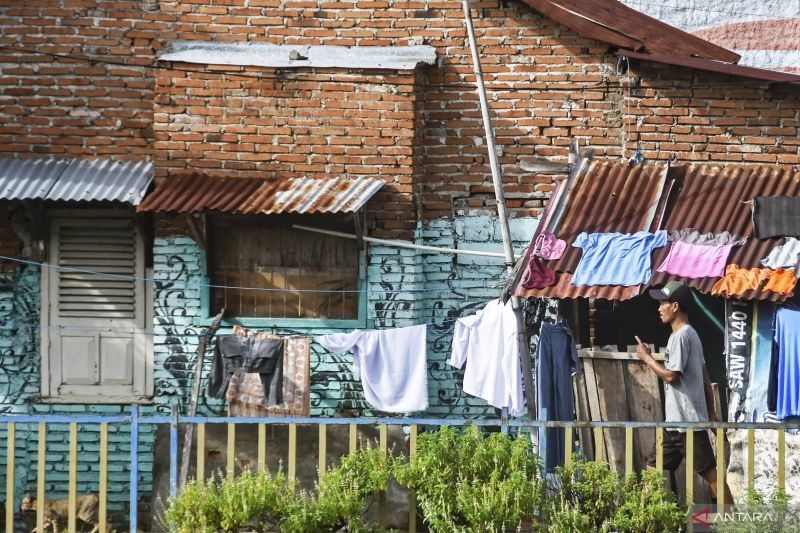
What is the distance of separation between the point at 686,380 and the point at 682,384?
1.8 inches

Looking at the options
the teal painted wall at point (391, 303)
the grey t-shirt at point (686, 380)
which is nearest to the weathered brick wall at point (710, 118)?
the teal painted wall at point (391, 303)

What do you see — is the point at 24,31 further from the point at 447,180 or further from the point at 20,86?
the point at 447,180

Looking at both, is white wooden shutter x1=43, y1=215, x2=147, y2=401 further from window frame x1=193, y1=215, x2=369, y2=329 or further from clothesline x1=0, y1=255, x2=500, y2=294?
window frame x1=193, y1=215, x2=369, y2=329

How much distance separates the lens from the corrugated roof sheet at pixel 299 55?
→ 1091 centimetres

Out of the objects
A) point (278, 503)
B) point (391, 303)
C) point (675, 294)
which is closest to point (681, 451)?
point (675, 294)

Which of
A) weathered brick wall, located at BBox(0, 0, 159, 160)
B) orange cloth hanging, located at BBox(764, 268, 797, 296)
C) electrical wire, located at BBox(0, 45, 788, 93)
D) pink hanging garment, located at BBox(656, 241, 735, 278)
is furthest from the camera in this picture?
weathered brick wall, located at BBox(0, 0, 159, 160)

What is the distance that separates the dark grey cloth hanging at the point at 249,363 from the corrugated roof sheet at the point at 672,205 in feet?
7.37

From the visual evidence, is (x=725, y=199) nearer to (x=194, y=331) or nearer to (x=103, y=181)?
(x=194, y=331)

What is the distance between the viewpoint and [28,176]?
1084cm

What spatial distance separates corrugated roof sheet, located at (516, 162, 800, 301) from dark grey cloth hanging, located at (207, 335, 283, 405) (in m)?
2.25

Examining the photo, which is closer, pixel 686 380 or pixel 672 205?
pixel 686 380

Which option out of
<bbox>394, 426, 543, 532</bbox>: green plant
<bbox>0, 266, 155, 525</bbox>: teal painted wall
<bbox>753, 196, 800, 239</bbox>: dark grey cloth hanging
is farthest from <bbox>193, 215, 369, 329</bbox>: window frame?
<bbox>753, 196, 800, 239</bbox>: dark grey cloth hanging

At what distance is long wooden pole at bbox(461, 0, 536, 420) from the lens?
9.89 m

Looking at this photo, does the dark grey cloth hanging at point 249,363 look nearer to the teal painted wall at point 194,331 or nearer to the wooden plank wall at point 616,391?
the teal painted wall at point 194,331
